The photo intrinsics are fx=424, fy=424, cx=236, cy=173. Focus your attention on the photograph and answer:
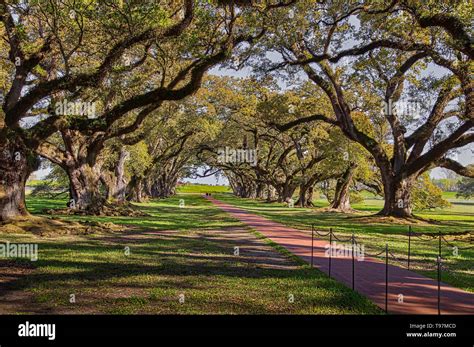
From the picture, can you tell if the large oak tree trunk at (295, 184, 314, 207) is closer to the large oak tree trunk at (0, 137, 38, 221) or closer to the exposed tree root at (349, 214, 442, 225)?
the exposed tree root at (349, 214, 442, 225)

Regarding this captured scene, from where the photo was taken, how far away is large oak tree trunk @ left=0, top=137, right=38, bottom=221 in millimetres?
16766

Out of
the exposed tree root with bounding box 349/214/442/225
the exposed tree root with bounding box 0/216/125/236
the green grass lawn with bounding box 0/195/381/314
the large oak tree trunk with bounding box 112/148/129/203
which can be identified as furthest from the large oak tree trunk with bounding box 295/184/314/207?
the green grass lawn with bounding box 0/195/381/314

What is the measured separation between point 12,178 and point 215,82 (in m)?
29.9

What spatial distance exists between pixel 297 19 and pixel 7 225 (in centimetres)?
1726

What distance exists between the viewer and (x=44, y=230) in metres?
16.4

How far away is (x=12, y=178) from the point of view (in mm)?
17188

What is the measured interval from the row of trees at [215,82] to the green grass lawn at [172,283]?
7.42m

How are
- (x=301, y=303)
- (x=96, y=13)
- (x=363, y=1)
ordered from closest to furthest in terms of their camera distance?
(x=301, y=303), (x=96, y=13), (x=363, y=1)

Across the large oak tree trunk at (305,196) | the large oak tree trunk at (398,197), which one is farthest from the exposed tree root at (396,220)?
the large oak tree trunk at (305,196)

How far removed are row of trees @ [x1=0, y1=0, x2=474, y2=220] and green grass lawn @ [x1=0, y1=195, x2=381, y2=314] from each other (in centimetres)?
742

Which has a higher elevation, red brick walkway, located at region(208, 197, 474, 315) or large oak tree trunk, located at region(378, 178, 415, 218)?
large oak tree trunk, located at region(378, 178, 415, 218)
